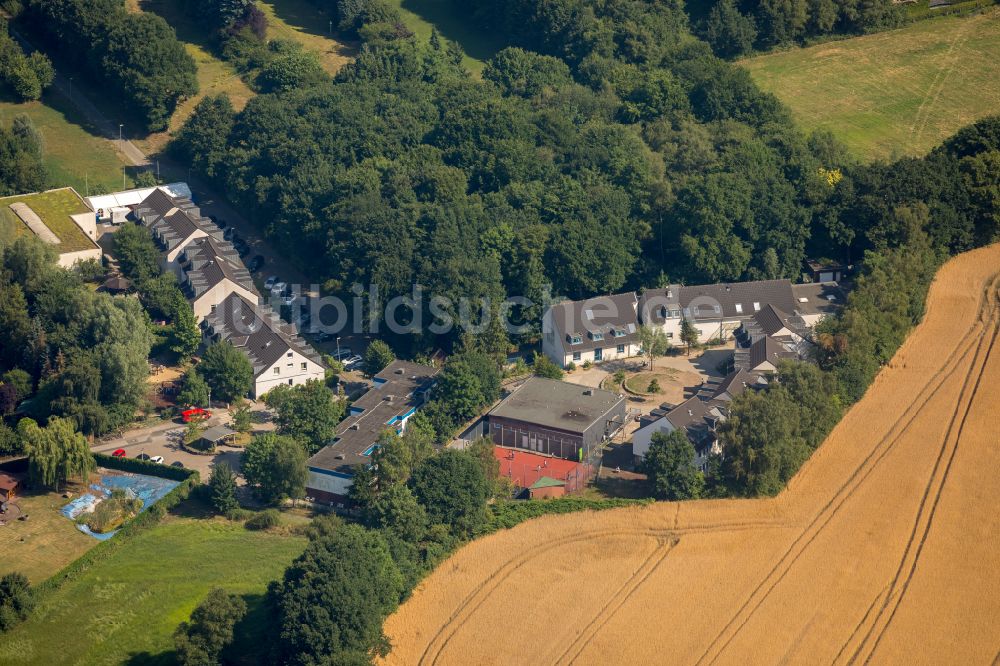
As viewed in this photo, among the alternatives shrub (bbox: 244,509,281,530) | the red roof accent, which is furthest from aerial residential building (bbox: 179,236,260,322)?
the red roof accent

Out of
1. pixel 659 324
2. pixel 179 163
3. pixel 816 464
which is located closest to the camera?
pixel 816 464

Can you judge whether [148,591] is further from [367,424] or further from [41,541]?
[367,424]

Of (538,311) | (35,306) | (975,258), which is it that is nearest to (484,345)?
(538,311)

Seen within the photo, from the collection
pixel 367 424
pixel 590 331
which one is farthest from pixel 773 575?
pixel 590 331

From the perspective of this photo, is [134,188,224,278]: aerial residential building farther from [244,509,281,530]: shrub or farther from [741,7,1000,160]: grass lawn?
[741,7,1000,160]: grass lawn

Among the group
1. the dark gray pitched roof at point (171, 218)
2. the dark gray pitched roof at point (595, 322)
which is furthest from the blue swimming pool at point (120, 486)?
the dark gray pitched roof at point (595, 322)

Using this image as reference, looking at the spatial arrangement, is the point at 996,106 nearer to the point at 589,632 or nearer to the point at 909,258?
the point at 909,258
